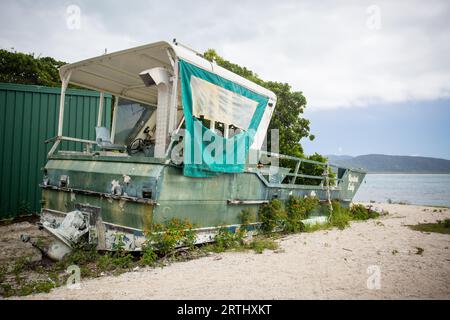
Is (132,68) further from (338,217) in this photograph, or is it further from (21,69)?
(21,69)

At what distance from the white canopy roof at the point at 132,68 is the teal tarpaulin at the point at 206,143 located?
137 mm

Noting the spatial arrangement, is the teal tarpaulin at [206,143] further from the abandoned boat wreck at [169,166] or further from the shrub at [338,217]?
the shrub at [338,217]

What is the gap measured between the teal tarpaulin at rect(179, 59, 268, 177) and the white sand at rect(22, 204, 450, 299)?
1417 mm

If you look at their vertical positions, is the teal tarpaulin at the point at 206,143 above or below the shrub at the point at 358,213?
above

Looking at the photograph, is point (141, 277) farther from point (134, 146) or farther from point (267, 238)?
point (134, 146)

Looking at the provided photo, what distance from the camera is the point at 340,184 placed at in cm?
922

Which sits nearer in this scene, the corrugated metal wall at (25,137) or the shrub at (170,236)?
the shrub at (170,236)

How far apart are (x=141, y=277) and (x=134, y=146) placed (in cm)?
415

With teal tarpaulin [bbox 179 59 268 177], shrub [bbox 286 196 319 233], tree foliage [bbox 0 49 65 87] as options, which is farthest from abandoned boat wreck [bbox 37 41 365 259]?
tree foliage [bbox 0 49 65 87]

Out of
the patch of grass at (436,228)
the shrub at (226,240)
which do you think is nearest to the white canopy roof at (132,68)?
the shrub at (226,240)

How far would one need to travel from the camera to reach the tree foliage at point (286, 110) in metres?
14.2
